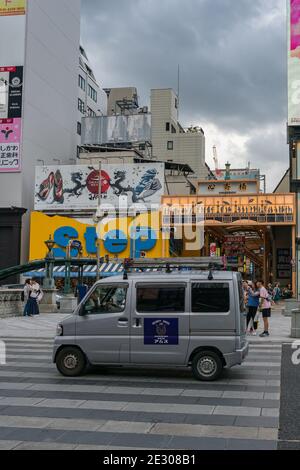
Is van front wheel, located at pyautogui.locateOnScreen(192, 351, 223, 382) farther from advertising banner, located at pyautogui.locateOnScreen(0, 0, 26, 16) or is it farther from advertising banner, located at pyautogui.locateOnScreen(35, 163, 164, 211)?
advertising banner, located at pyautogui.locateOnScreen(0, 0, 26, 16)

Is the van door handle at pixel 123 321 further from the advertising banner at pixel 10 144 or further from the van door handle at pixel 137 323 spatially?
the advertising banner at pixel 10 144

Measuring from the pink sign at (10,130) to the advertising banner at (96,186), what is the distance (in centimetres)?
338

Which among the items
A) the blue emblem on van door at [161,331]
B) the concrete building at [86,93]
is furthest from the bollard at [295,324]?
the concrete building at [86,93]

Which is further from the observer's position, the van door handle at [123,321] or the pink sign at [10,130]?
the pink sign at [10,130]

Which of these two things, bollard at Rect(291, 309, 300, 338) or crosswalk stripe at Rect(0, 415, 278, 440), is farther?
bollard at Rect(291, 309, 300, 338)

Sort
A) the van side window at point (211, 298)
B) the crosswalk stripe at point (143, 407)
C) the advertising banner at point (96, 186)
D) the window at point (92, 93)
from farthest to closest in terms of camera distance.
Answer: the window at point (92, 93), the advertising banner at point (96, 186), the van side window at point (211, 298), the crosswalk stripe at point (143, 407)

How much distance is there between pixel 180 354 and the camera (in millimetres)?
10367

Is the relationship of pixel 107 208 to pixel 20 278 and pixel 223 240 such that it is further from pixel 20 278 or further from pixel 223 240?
pixel 223 240

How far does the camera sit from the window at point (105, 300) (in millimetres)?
10812

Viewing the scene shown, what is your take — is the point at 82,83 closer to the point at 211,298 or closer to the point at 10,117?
the point at 10,117

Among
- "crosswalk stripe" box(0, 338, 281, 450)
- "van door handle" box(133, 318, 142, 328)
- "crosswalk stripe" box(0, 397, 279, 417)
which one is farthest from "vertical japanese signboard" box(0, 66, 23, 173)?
"crosswalk stripe" box(0, 397, 279, 417)

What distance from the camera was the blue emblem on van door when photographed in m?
10.4

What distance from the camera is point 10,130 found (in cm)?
4794

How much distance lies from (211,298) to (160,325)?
108cm
